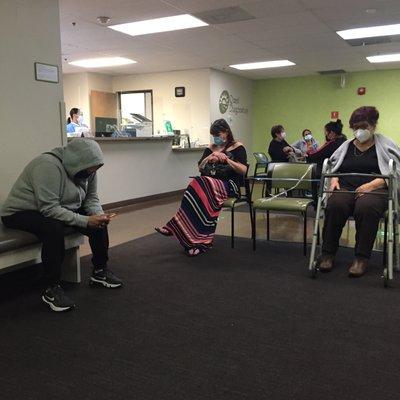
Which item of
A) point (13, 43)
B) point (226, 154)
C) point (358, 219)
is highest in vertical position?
point (13, 43)

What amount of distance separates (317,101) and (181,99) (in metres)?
3.16

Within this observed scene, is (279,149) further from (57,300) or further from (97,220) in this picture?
(57,300)

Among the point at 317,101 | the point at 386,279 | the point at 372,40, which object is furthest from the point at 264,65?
the point at 386,279

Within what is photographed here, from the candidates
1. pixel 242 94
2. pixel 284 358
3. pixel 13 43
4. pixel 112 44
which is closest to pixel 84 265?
pixel 13 43

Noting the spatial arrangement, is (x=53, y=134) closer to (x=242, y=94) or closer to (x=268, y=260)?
(x=268, y=260)

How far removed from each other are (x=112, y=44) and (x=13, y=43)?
369cm

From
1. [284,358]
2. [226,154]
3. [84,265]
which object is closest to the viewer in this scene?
[284,358]

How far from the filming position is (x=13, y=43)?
279 cm

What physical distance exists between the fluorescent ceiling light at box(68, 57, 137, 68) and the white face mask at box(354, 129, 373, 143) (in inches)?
208

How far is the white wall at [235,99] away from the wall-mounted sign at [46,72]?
18.6 ft

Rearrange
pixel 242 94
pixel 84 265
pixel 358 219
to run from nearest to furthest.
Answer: pixel 358 219
pixel 84 265
pixel 242 94

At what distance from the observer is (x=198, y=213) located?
143 inches

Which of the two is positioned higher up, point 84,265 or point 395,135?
point 395,135

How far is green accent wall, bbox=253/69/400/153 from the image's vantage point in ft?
29.7
